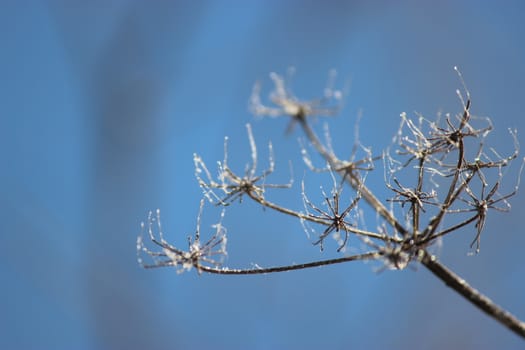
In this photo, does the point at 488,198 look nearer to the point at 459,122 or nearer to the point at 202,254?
the point at 459,122

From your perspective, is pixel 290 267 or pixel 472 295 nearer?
pixel 472 295

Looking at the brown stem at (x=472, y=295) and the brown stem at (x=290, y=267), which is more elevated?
the brown stem at (x=290, y=267)

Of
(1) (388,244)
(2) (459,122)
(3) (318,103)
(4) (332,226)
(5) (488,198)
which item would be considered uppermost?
(3) (318,103)

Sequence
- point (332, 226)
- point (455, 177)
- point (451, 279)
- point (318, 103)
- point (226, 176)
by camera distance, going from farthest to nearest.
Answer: point (318, 103)
point (226, 176)
point (332, 226)
point (455, 177)
point (451, 279)

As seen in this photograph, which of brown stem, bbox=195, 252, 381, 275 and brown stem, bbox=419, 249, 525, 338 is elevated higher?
brown stem, bbox=195, 252, 381, 275

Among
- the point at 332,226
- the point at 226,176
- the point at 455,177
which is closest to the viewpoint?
the point at 455,177

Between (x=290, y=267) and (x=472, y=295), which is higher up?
(x=290, y=267)

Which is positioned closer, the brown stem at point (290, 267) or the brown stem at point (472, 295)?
the brown stem at point (472, 295)

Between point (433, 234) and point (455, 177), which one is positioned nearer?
point (433, 234)

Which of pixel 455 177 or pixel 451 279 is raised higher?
pixel 455 177

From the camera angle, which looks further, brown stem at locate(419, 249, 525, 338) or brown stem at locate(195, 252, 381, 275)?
brown stem at locate(195, 252, 381, 275)

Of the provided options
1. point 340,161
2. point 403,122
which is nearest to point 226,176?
point 340,161
